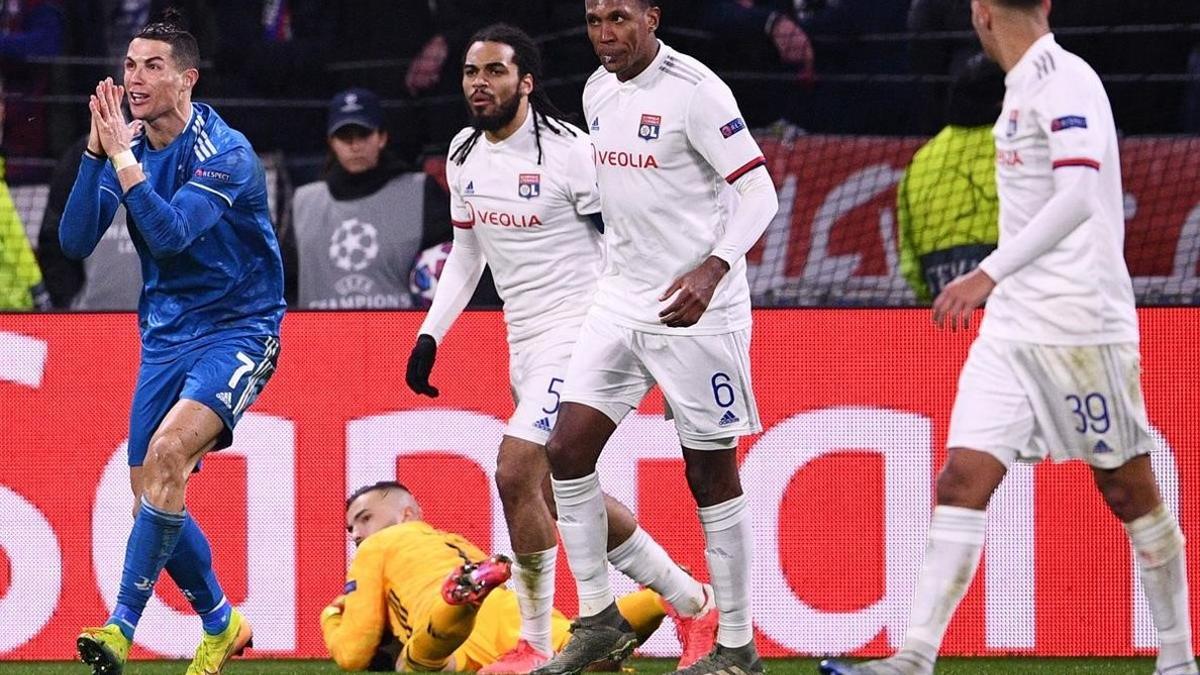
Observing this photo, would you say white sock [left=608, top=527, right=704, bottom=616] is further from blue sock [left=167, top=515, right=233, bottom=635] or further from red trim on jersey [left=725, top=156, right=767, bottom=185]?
red trim on jersey [left=725, top=156, right=767, bottom=185]

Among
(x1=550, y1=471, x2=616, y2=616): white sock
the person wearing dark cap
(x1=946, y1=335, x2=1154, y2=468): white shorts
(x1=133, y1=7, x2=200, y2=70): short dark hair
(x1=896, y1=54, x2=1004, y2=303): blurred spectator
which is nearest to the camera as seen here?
(x1=946, y1=335, x2=1154, y2=468): white shorts

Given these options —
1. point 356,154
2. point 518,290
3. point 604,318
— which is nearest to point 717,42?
point 356,154

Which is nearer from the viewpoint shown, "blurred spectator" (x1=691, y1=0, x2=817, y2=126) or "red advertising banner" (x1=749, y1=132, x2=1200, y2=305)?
"red advertising banner" (x1=749, y1=132, x2=1200, y2=305)

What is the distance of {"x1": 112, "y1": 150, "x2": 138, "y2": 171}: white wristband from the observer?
6617 mm

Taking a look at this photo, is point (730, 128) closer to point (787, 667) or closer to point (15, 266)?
point (787, 667)

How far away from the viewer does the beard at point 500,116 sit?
301 inches

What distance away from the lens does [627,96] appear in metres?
6.78

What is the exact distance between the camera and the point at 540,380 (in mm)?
7539

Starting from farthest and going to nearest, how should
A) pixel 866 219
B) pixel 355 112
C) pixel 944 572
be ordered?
pixel 355 112 < pixel 866 219 < pixel 944 572

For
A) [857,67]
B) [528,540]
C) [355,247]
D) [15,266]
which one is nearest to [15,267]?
[15,266]

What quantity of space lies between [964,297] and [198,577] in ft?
10.5

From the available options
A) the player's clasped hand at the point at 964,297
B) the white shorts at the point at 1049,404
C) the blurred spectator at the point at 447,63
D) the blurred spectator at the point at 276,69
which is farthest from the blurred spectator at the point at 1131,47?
the player's clasped hand at the point at 964,297

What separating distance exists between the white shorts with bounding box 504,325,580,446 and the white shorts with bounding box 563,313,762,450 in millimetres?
580

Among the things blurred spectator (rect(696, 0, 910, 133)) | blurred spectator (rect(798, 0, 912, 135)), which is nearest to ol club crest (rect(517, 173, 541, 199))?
blurred spectator (rect(696, 0, 910, 133))
